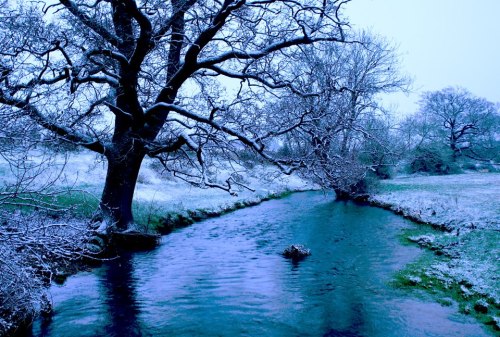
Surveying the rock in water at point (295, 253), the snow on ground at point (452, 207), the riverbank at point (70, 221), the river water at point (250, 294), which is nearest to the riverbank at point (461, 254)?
the snow on ground at point (452, 207)

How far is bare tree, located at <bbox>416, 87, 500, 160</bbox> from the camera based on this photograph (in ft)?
177

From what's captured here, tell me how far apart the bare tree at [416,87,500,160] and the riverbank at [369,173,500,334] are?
3580cm

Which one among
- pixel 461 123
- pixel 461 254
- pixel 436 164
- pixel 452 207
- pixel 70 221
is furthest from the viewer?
pixel 461 123

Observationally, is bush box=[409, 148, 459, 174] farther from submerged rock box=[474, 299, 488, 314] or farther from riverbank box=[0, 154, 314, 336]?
submerged rock box=[474, 299, 488, 314]

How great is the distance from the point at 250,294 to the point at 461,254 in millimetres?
7033

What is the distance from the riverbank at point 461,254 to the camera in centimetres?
881

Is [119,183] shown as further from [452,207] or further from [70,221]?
[452,207]

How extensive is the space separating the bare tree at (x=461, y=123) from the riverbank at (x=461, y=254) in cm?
3580

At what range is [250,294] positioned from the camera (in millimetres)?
9664

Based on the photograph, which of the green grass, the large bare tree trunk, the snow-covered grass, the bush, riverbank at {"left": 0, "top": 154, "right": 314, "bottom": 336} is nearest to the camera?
riverbank at {"left": 0, "top": 154, "right": 314, "bottom": 336}

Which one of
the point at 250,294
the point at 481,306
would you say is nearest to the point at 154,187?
the point at 250,294

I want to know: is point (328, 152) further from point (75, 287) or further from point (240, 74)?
point (75, 287)

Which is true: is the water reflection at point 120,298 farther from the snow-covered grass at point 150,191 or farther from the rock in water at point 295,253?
the rock in water at point 295,253

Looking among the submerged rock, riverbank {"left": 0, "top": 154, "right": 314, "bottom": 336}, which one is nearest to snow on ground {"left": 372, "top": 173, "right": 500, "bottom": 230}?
the submerged rock
